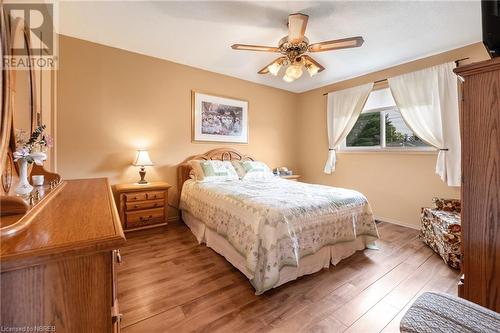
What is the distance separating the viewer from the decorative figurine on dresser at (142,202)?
2.89m

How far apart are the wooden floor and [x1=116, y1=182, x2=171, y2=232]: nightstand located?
48 centimetres

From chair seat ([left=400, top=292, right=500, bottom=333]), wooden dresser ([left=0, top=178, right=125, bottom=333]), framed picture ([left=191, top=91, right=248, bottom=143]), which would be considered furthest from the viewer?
framed picture ([left=191, top=91, right=248, bottom=143])

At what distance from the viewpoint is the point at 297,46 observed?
227 centimetres

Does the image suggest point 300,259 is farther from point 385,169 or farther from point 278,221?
point 385,169

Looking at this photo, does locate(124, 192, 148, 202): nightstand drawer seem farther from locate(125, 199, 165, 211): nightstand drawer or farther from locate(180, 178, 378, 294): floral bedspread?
locate(180, 178, 378, 294): floral bedspread

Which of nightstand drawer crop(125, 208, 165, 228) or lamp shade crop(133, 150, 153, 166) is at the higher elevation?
lamp shade crop(133, 150, 153, 166)

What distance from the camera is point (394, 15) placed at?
2.26 metres

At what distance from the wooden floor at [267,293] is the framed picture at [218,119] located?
2010 mm

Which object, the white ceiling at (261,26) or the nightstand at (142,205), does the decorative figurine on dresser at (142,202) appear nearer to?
the nightstand at (142,205)

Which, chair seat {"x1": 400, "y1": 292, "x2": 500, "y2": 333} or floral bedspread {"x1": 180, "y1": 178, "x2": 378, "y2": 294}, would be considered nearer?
chair seat {"x1": 400, "y1": 292, "x2": 500, "y2": 333}

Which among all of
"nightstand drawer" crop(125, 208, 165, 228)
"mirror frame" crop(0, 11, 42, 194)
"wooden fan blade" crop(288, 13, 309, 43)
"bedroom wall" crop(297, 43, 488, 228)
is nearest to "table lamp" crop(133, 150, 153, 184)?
"nightstand drawer" crop(125, 208, 165, 228)

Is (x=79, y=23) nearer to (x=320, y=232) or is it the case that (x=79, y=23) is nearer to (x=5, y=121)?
(x=5, y=121)

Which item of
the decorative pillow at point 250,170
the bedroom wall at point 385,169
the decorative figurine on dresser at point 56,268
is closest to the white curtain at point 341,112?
the bedroom wall at point 385,169

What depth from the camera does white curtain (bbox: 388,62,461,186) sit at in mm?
2857
